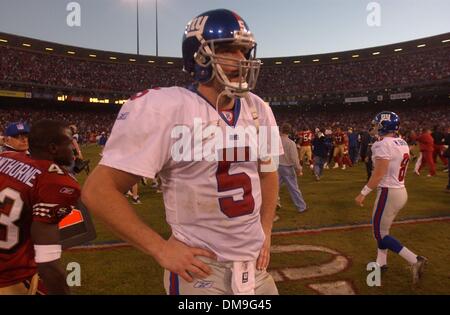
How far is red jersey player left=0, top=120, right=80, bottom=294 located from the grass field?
2.19m

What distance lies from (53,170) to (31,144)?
0.40m

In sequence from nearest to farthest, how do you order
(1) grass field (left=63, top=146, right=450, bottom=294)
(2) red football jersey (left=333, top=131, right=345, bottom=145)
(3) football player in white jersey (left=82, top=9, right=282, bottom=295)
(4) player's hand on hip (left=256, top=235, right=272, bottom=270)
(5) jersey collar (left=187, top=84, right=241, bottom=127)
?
(3) football player in white jersey (left=82, top=9, right=282, bottom=295)
(5) jersey collar (left=187, top=84, right=241, bottom=127)
(4) player's hand on hip (left=256, top=235, right=272, bottom=270)
(1) grass field (left=63, top=146, right=450, bottom=294)
(2) red football jersey (left=333, top=131, right=345, bottom=145)

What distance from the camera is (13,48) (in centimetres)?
4503

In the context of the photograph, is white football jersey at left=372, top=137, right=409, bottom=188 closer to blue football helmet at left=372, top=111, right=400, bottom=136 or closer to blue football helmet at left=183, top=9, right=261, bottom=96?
blue football helmet at left=372, top=111, right=400, bottom=136

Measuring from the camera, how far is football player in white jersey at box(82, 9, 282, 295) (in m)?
1.71

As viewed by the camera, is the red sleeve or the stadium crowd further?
the stadium crowd

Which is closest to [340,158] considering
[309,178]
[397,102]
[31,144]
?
[309,178]

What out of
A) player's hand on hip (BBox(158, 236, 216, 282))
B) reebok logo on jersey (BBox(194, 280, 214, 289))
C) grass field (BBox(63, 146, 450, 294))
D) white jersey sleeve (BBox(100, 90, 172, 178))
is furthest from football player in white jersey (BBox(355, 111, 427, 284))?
white jersey sleeve (BBox(100, 90, 172, 178))

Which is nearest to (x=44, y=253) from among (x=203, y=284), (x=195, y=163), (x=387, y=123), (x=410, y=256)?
(x=203, y=284)

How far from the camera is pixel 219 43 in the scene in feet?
6.59

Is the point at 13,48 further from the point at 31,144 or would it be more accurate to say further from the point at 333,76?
the point at 31,144

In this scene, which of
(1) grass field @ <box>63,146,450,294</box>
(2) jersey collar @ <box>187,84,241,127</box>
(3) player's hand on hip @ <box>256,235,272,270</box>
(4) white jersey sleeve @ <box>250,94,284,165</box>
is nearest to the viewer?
(2) jersey collar @ <box>187,84,241,127</box>

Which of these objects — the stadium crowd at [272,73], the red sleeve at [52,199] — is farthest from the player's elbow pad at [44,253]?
the stadium crowd at [272,73]

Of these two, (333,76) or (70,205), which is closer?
(70,205)
